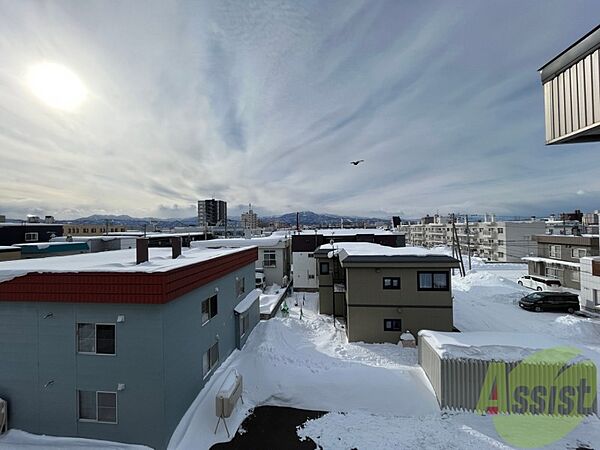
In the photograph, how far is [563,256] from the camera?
26.7 m

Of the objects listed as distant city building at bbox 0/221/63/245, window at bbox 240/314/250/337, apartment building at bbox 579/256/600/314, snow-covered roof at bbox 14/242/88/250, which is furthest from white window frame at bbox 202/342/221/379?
distant city building at bbox 0/221/63/245

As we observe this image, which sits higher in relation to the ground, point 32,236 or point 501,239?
point 32,236

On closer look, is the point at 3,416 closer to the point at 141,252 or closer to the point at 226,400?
the point at 141,252

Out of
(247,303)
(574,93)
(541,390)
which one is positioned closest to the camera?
(574,93)

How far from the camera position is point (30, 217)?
43.3 metres

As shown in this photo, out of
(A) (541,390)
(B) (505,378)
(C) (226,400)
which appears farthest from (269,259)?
(A) (541,390)

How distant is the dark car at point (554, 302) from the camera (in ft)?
68.7

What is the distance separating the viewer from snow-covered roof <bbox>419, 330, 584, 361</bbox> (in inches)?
357

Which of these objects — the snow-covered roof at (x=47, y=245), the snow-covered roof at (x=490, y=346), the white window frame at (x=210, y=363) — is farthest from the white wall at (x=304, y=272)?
the snow-covered roof at (x=490, y=346)

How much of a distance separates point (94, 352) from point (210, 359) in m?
3.80

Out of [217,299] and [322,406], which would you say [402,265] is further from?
[217,299]

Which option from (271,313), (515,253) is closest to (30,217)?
(271,313)

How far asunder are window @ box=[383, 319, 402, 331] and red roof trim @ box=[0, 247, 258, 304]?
34.9ft

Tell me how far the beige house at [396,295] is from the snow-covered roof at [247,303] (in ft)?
16.2
